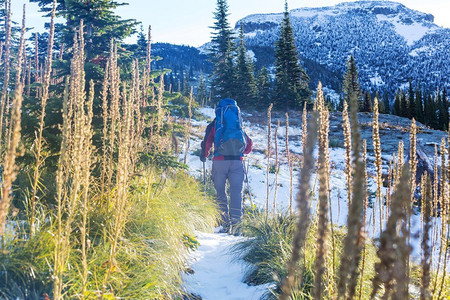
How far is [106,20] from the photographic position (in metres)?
7.26

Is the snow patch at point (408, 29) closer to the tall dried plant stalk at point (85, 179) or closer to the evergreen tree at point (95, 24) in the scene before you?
the evergreen tree at point (95, 24)

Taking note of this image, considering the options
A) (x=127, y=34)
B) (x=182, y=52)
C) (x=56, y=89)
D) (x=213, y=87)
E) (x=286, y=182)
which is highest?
(x=182, y=52)

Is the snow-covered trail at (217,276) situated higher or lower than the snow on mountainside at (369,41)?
lower

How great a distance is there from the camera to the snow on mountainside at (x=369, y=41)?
343 feet

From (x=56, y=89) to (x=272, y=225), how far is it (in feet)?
12.9

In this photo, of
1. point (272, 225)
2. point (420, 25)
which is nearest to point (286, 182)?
point (272, 225)

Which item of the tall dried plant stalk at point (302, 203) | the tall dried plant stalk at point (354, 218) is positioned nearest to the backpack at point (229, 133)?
the tall dried plant stalk at point (354, 218)

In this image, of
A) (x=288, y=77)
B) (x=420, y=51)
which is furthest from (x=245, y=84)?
(x=420, y=51)

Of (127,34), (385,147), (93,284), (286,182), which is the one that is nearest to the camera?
(93,284)

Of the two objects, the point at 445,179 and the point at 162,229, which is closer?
the point at 445,179

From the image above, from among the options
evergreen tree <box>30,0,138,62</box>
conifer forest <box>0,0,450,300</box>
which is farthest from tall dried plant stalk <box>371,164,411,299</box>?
evergreen tree <box>30,0,138,62</box>

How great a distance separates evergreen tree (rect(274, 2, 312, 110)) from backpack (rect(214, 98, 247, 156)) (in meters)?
22.2

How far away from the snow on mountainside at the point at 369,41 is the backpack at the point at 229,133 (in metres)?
88.6

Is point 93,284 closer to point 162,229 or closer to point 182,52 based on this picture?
point 162,229
